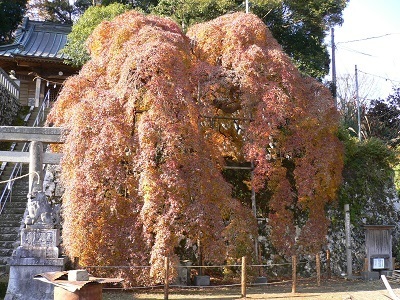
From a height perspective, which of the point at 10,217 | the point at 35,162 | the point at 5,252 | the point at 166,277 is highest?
the point at 35,162

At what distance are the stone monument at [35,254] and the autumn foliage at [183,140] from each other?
433 millimetres

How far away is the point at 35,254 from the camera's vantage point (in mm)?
8961

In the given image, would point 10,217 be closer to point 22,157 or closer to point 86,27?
point 22,157

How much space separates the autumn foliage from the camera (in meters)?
9.52

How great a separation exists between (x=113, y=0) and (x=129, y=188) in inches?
582

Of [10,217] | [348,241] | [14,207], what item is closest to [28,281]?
[10,217]

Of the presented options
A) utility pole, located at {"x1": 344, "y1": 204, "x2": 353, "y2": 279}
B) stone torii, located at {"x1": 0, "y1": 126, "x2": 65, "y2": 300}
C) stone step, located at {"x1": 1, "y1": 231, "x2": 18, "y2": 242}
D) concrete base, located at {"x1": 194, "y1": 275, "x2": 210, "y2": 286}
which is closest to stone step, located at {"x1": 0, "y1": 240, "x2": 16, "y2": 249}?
stone step, located at {"x1": 1, "y1": 231, "x2": 18, "y2": 242}

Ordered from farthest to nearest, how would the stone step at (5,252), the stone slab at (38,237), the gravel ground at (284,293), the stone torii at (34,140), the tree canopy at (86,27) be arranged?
the tree canopy at (86,27) < the stone step at (5,252) < the stone torii at (34,140) < the gravel ground at (284,293) < the stone slab at (38,237)

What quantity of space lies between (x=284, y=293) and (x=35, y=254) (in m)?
5.19

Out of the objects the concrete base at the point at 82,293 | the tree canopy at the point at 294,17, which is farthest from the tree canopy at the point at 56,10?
the concrete base at the point at 82,293

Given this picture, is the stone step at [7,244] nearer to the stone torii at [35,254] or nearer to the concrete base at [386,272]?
the stone torii at [35,254]

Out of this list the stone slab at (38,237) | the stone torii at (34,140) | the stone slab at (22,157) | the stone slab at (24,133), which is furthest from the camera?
the stone slab at (22,157)

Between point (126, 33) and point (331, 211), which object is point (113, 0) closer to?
point (126, 33)

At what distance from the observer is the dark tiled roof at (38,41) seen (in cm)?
2006
